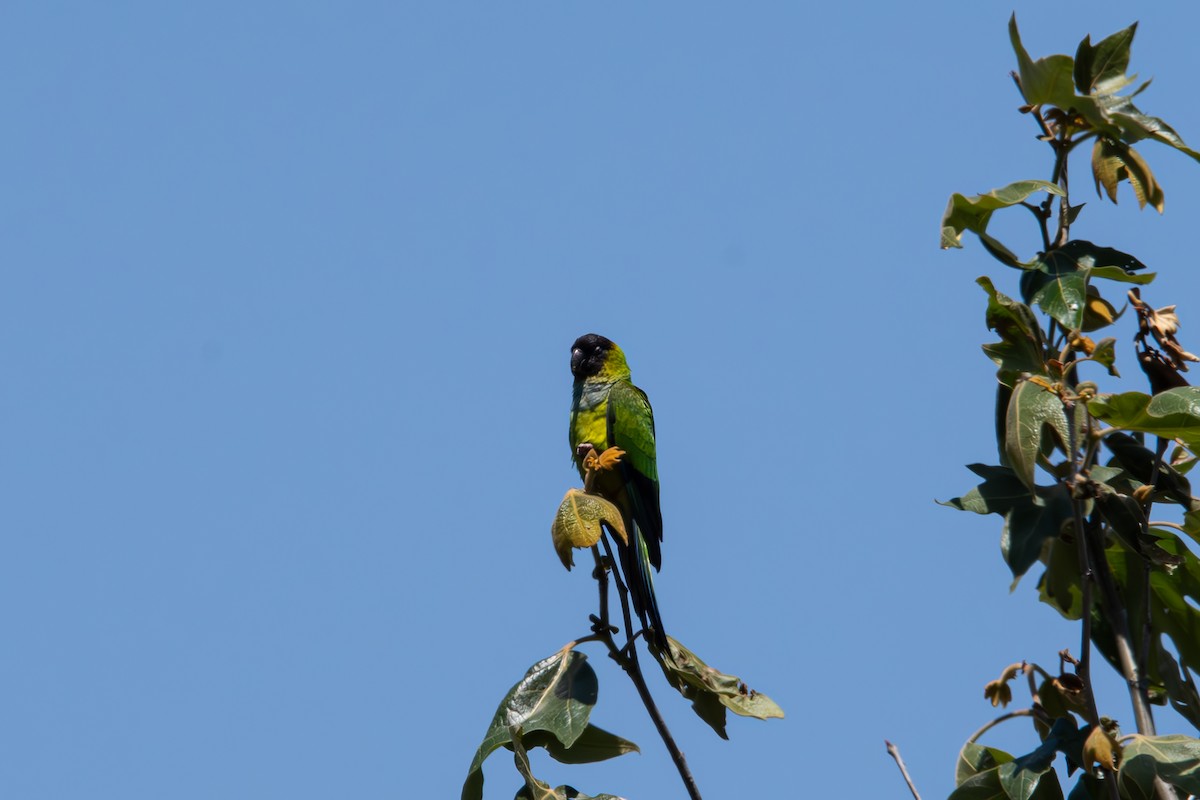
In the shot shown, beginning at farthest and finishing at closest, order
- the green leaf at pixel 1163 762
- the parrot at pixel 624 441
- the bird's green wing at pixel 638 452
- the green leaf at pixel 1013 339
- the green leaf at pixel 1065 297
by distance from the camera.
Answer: the bird's green wing at pixel 638 452
the parrot at pixel 624 441
the green leaf at pixel 1013 339
the green leaf at pixel 1065 297
the green leaf at pixel 1163 762

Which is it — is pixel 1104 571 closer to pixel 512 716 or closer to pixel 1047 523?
pixel 1047 523

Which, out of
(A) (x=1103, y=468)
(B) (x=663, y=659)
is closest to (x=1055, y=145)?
(A) (x=1103, y=468)

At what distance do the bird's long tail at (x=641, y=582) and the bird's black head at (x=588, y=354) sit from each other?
1534 mm

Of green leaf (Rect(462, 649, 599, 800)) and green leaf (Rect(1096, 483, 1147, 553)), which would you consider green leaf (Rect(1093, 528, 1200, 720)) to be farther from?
green leaf (Rect(462, 649, 599, 800))

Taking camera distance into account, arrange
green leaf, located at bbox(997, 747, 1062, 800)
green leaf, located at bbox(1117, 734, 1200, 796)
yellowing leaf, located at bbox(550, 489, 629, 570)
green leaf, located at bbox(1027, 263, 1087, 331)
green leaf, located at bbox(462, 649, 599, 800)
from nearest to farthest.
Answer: green leaf, located at bbox(1117, 734, 1200, 796) < green leaf, located at bbox(997, 747, 1062, 800) < green leaf, located at bbox(1027, 263, 1087, 331) < yellowing leaf, located at bbox(550, 489, 629, 570) < green leaf, located at bbox(462, 649, 599, 800)

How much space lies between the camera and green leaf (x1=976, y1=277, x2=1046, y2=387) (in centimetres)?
369

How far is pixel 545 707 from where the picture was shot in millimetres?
4102

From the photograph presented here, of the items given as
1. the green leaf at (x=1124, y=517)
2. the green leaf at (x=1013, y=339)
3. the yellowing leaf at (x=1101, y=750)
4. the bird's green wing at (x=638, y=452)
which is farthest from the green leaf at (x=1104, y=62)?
the bird's green wing at (x=638, y=452)

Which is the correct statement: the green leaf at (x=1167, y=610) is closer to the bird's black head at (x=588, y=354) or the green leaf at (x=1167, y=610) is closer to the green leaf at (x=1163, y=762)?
the green leaf at (x=1163, y=762)

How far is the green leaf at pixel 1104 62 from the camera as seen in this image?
154 inches

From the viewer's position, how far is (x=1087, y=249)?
376 cm

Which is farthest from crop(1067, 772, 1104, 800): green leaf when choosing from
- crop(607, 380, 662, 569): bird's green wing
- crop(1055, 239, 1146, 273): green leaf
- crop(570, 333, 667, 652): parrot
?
crop(607, 380, 662, 569): bird's green wing

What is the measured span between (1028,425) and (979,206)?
2.54ft

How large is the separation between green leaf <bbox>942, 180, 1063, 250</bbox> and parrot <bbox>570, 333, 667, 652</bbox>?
192cm
